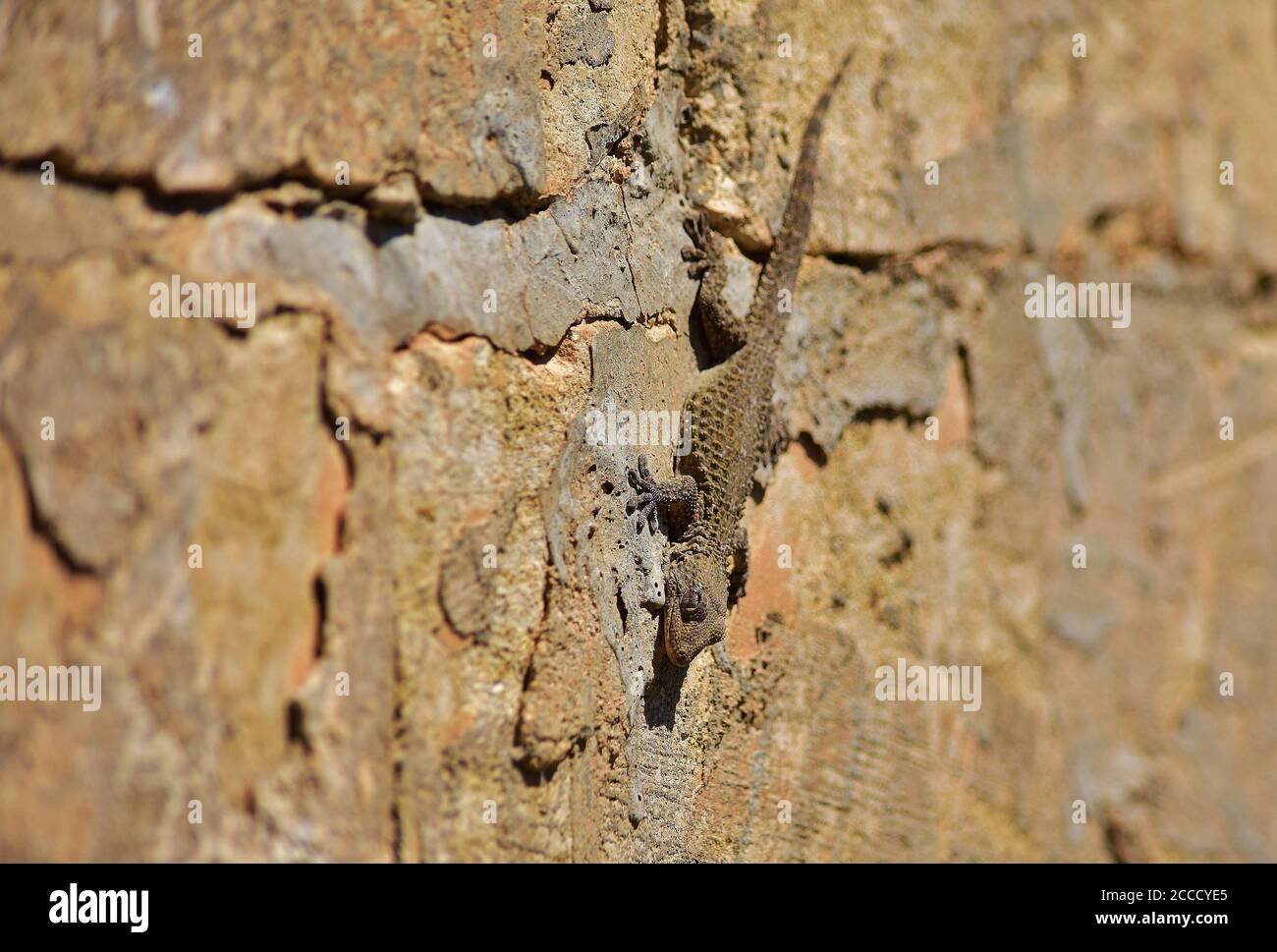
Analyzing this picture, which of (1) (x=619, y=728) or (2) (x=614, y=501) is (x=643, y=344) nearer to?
(2) (x=614, y=501)

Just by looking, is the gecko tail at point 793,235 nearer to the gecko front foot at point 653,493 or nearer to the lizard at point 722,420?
the lizard at point 722,420

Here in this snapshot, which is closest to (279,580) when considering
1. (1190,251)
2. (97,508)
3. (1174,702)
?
(97,508)

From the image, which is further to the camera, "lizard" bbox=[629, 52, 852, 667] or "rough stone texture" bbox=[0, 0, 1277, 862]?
"lizard" bbox=[629, 52, 852, 667]

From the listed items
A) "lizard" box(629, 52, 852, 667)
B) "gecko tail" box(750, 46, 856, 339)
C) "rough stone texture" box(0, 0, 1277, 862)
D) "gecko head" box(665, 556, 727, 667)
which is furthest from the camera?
"gecko tail" box(750, 46, 856, 339)

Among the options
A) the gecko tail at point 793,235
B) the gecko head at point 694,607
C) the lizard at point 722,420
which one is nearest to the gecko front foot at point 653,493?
the lizard at point 722,420

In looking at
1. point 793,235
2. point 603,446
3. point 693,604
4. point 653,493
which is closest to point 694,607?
point 693,604

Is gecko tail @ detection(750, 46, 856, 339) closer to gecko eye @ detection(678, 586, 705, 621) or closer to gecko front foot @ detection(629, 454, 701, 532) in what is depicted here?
gecko front foot @ detection(629, 454, 701, 532)

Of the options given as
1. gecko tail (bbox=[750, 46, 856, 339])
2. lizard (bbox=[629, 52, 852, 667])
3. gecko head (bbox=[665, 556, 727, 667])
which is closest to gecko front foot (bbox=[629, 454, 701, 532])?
lizard (bbox=[629, 52, 852, 667])

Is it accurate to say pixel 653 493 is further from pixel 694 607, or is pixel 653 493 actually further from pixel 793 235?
pixel 793 235
